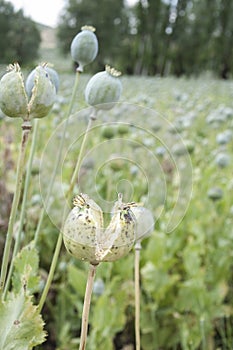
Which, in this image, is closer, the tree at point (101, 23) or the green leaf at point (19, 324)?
the green leaf at point (19, 324)

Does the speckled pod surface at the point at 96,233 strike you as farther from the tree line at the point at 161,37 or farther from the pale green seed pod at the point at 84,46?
the tree line at the point at 161,37

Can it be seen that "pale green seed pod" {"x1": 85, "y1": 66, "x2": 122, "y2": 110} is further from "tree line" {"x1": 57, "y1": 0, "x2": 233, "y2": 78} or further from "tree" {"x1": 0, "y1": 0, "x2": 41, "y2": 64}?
"tree line" {"x1": 57, "y1": 0, "x2": 233, "y2": 78}

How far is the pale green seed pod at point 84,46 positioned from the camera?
530 mm

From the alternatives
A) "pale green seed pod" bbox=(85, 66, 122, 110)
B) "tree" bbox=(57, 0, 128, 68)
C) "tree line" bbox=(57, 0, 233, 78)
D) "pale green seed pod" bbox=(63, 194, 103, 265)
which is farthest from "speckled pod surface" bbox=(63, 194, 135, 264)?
"tree" bbox=(57, 0, 128, 68)

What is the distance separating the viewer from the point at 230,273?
118cm

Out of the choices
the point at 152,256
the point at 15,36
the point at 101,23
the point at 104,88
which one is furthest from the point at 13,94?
the point at 101,23

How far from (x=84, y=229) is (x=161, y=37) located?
16093 mm

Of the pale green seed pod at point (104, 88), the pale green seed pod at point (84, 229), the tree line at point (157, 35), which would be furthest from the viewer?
the tree line at point (157, 35)

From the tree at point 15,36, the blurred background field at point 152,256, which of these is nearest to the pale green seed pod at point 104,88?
the blurred background field at point 152,256

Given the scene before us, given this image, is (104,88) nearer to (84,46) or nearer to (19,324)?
(84,46)

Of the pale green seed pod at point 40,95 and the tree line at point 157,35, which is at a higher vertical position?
the tree line at point 157,35

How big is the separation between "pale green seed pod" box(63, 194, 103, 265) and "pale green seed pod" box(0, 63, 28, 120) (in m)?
0.08

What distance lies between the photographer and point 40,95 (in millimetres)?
348

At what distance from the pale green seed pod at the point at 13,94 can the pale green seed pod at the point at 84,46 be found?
0.20 m
